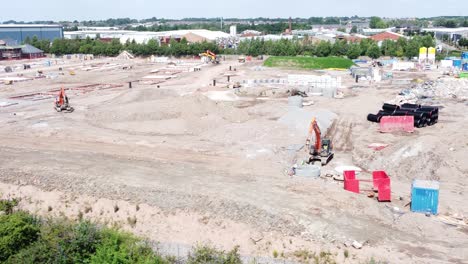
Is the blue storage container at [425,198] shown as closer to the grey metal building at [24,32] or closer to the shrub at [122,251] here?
the shrub at [122,251]

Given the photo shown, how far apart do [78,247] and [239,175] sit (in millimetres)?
9458

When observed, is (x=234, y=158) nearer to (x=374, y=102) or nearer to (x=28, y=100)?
(x=374, y=102)

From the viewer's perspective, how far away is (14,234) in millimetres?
14328

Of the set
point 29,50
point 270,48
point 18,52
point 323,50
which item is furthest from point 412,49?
point 18,52

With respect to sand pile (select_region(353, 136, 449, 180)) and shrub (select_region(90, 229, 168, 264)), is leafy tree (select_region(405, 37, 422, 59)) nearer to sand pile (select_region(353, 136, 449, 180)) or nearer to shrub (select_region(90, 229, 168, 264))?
sand pile (select_region(353, 136, 449, 180))

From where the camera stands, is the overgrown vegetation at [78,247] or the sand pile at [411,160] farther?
the sand pile at [411,160]

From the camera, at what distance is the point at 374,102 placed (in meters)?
41.6

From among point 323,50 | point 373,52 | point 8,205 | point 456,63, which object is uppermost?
point 323,50

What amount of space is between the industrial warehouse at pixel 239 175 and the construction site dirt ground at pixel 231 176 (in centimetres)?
8

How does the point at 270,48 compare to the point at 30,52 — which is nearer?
the point at 270,48

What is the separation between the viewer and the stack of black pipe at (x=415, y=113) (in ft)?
105

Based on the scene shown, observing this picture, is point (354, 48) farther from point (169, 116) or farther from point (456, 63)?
point (169, 116)

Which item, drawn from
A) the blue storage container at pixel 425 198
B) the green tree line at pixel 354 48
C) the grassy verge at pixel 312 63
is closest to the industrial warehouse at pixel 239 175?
the blue storage container at pixel 425 198

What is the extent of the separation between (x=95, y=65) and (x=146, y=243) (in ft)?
232
